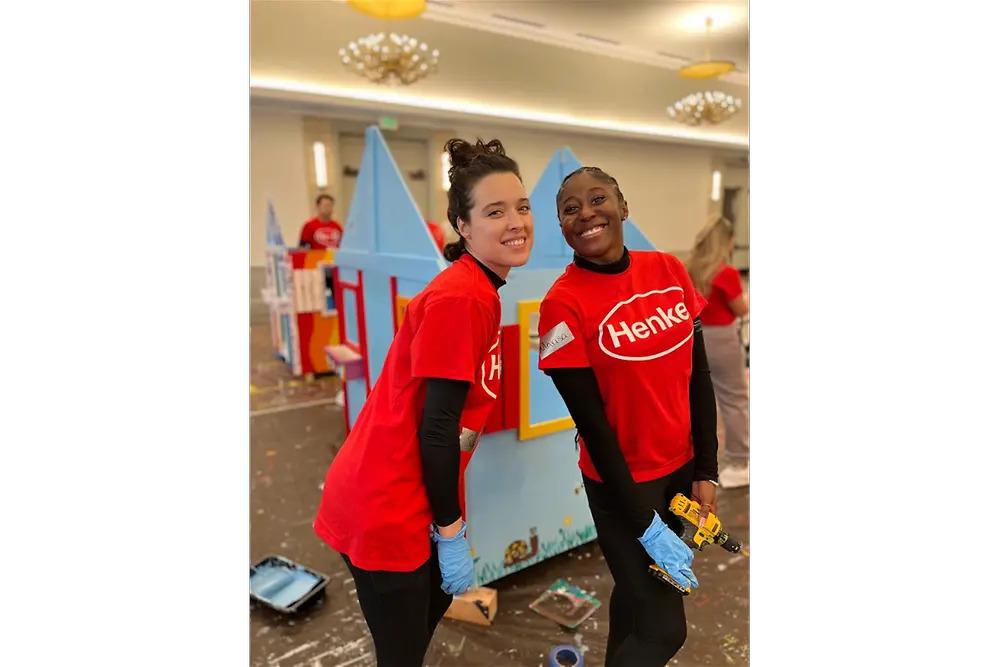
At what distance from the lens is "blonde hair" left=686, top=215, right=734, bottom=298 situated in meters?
1.98

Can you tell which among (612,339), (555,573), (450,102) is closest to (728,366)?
(555,573)

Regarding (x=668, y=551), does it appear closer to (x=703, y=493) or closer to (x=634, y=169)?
(x=703, y=493)

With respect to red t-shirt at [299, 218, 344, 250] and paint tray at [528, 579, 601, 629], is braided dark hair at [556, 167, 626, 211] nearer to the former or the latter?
paint tray at [528, 579, 601, 629]

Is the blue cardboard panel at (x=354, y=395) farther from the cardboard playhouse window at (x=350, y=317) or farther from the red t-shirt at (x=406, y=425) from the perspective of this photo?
the red t-shirt at (x=406, y=425)

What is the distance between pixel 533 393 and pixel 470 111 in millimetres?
2886

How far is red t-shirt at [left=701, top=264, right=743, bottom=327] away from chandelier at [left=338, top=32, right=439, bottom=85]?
289 centimetres

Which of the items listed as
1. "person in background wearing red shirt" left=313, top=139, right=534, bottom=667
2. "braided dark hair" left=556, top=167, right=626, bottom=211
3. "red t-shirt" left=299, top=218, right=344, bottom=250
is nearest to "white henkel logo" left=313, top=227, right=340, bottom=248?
"red t-shirt" left=299, top=218, right=344, bottom=250

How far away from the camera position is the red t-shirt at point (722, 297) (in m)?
2.47

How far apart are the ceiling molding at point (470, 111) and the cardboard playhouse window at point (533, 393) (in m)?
0.60

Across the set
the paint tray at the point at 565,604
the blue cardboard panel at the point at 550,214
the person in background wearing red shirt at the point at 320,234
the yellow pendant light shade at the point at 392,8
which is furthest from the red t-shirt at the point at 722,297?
the person in background wearing red shirt at the point at 320,234

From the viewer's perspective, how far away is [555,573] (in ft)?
6.40

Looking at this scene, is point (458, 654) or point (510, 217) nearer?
point (510, 217)
